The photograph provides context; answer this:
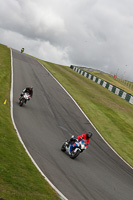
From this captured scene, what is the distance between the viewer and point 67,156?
14039 mm

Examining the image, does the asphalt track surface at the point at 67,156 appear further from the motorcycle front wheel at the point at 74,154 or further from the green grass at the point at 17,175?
the green grass at the point at 17,175

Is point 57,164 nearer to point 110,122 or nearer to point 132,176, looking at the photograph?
point 132,176

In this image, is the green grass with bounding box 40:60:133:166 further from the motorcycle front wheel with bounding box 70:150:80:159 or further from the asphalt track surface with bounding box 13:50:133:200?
the motorcycle front wheel with bounding box 70:150:80:159

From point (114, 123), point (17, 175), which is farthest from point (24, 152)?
point (114, 123)

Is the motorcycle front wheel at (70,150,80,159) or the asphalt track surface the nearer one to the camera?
the asphalt track surface

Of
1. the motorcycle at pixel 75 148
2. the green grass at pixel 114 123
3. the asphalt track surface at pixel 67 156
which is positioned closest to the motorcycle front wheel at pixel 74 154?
the motorcycle at pixel 75 148

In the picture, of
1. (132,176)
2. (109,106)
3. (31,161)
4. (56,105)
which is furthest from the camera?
(109,106)

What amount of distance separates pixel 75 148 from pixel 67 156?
0.64 m

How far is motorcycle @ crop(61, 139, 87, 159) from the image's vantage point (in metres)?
13.8

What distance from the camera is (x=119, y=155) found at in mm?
18469

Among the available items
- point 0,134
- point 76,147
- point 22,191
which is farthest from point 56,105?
point 22,191

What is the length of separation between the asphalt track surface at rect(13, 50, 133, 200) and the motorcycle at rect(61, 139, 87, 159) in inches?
12.9

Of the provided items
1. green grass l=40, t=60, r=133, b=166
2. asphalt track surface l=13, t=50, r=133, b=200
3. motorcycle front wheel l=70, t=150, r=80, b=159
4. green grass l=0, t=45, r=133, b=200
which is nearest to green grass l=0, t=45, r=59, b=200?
green grass l=0, t=45, r=133, b=200

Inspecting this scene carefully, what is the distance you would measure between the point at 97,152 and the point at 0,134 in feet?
23.5
